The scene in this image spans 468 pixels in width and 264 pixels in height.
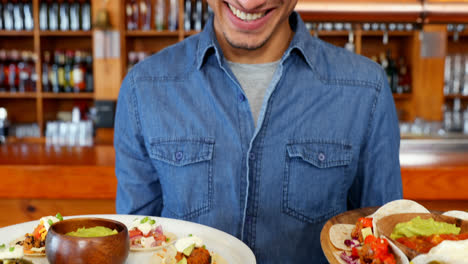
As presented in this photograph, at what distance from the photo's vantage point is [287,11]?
1.26m

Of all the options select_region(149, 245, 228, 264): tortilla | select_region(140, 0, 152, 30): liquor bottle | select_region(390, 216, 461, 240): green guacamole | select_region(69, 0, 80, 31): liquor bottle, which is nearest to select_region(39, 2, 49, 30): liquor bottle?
select_region(69, 0, 80, 31): liquor bottle

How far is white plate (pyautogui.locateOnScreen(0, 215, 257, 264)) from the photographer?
87 centimetres

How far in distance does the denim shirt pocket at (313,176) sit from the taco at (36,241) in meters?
0.62

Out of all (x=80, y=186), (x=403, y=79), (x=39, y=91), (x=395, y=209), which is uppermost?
(x=403, y=79)

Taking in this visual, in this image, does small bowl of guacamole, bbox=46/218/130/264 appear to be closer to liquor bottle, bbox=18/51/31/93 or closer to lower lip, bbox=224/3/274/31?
lower lip, bbox=224/3/274/31

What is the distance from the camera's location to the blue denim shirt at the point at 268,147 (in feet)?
4.24

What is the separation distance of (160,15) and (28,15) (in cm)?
136

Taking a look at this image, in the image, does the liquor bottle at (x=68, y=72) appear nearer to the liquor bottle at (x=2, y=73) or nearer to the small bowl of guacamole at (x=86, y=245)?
the liquor bottle at (x=2, y=73)

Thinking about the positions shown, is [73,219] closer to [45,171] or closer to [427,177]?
[45,171]

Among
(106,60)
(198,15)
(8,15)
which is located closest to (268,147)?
(198,15)

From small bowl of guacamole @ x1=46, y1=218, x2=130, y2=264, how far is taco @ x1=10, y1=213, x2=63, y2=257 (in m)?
0.11

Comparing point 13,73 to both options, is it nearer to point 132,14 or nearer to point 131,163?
point 132,14

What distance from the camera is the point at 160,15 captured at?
A: 14.8ft

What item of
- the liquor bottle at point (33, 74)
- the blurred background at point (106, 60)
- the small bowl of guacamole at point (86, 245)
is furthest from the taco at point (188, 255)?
the liquor bottle at point (33, 74)
